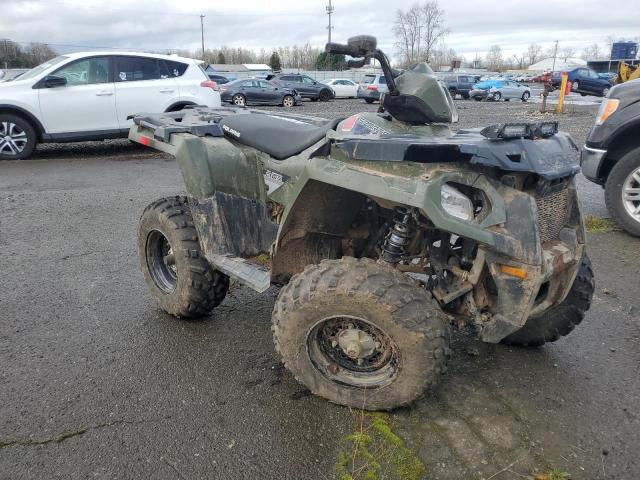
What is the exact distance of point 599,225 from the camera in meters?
6.10

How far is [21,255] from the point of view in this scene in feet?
16.8

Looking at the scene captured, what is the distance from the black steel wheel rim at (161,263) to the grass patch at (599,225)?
445 centimetres

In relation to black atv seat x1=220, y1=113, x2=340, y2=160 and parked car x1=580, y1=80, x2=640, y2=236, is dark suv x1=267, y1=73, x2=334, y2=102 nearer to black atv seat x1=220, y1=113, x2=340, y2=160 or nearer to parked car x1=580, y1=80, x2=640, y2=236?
parked car x1=580, y1=80, x2=640, y2=236

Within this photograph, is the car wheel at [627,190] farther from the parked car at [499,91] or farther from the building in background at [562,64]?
the building in background at [562,64]

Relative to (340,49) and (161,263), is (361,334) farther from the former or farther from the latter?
(161,263)

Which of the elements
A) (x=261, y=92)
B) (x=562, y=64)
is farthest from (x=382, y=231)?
(x=562, y=64)

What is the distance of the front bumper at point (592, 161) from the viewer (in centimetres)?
576

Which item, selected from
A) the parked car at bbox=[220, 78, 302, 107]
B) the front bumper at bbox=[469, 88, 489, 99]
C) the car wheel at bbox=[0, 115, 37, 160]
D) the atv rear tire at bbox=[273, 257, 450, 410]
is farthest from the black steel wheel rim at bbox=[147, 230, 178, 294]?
the front bumper at bbox=[469, 88, 489, 99]

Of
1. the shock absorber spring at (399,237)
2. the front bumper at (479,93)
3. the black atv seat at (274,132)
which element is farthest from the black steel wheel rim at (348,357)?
the front bumper at (479,93)

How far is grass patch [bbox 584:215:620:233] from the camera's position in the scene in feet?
19.5

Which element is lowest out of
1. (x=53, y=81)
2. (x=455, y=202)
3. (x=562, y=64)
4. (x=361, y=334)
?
(x=361, y=334)

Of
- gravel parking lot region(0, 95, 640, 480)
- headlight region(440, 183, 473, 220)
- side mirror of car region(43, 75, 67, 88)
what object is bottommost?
gravel parking lot region(0, 95, 640, 480)

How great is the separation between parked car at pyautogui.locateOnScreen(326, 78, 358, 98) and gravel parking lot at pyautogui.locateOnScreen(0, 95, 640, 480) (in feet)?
95.0

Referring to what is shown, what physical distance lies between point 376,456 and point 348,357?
0.55 meters
